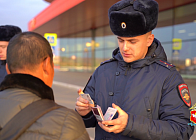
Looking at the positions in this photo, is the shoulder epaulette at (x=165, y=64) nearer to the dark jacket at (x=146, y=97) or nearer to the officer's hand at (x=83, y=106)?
the dark jacket at (x=146, y=97)

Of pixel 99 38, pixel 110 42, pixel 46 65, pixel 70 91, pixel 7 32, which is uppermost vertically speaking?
pixel 99 38

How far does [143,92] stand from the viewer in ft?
5.39

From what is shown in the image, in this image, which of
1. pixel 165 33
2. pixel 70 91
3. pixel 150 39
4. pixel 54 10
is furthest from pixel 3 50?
pixel 54 10

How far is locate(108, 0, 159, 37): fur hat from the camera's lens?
5.22 feet

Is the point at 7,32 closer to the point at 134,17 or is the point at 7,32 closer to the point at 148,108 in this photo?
the point at 134,17

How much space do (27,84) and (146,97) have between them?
988 millimetres

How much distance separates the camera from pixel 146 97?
1.62 metres

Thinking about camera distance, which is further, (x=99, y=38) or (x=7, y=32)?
(x=99, y=38)

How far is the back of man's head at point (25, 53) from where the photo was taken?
108 cm

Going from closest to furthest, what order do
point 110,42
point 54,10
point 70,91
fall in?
point 70,91 < point 54,10 < point 110,42

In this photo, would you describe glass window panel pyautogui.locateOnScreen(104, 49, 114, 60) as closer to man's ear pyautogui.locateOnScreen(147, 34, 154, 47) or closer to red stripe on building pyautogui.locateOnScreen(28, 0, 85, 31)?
red stripe on building pyautogui.locateOnScreen(28, 0, 85, 31)

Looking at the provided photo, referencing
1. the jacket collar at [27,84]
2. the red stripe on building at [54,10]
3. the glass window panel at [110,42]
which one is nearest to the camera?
the jacket collar at [27,84]

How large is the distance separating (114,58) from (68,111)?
1.03m

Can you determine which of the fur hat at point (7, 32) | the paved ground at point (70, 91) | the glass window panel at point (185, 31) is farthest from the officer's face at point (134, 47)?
the glass window panel at point (185, 31)
